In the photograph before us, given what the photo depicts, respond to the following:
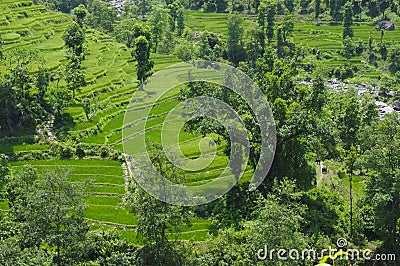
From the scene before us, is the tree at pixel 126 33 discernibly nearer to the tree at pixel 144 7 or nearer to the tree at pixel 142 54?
the tree at pixel 144 7

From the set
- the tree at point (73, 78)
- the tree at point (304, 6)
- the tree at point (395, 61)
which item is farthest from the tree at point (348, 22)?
the tree at point (73, 78)

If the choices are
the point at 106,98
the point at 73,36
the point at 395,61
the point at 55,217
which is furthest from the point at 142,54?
the point at 395,61

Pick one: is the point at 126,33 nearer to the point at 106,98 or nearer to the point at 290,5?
the point at 106,98

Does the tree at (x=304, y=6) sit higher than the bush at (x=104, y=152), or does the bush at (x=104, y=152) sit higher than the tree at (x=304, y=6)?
the tree at (x=304, y=6)

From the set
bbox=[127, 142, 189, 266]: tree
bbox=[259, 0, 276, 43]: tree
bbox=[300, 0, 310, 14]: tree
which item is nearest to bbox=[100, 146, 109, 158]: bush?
bbox=[127, 142, 189, 266]: tree

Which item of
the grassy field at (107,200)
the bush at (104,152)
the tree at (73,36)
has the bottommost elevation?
the grassy field at (107,200)

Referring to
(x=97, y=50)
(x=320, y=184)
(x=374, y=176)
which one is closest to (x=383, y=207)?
(x=374, y=176)
